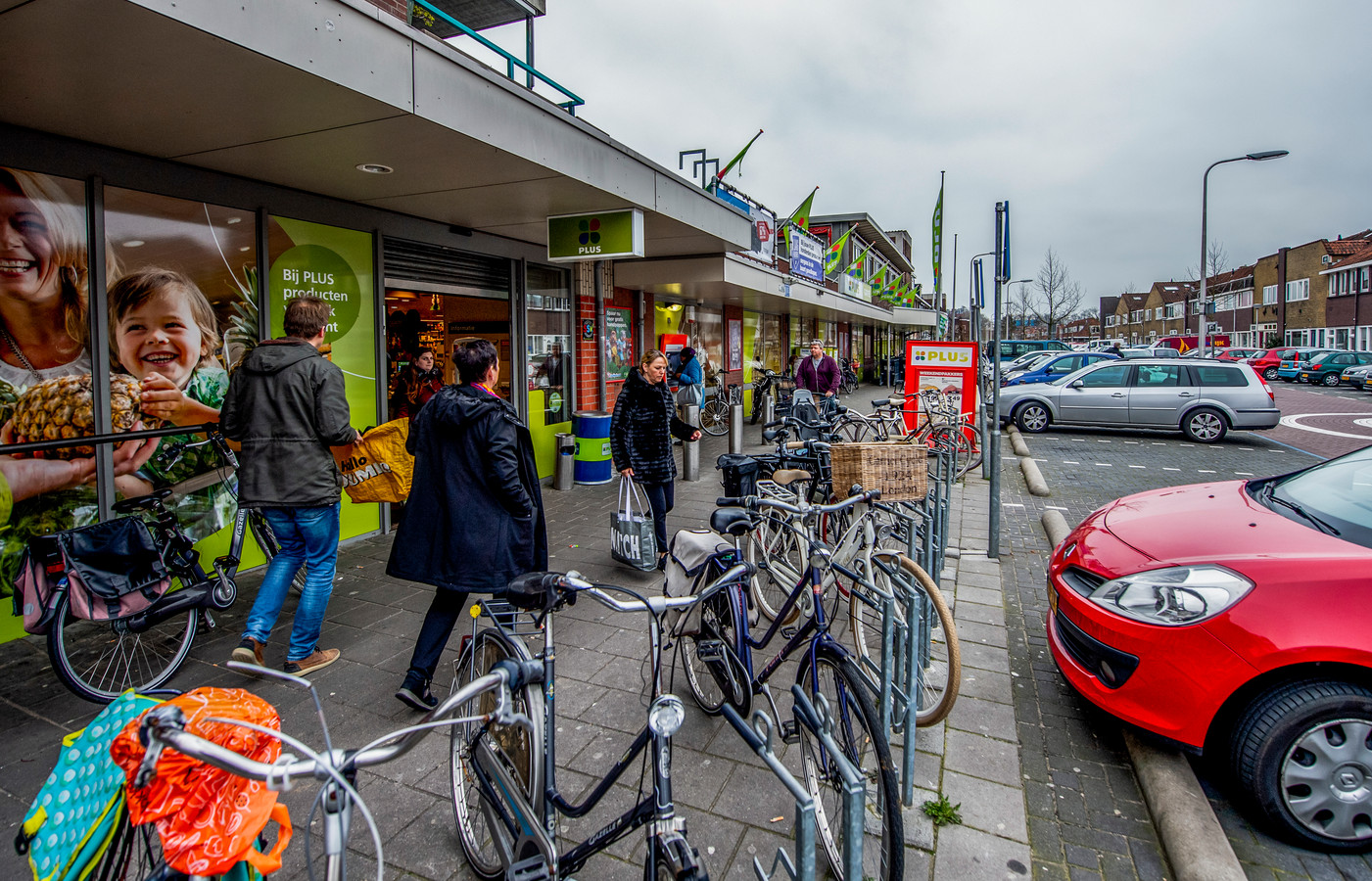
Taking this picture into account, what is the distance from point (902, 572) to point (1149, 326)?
334ft

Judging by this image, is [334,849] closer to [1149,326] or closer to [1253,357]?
[1253,357]

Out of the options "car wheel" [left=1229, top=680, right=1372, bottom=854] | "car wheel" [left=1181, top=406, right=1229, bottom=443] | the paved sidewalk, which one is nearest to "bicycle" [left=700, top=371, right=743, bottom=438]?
"car wheel" [left=1181, top=406, right=1229, bottom=443]

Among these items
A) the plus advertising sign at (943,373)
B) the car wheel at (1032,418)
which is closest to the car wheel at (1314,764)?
the plus advertising sign at (943,373)

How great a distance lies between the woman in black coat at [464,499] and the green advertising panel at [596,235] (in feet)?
10.9

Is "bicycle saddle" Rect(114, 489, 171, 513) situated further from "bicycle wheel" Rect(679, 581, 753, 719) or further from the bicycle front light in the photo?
the bicycle front light

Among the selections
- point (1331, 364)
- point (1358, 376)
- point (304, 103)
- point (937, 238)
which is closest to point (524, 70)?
point (304, 103)

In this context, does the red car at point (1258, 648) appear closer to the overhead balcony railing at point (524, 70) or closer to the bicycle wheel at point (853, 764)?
the bicycle wheel at point (853, 764)

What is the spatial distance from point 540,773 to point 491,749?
32 centimetres

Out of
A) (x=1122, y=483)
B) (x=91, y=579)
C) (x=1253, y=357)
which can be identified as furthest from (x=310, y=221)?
(x=1253, y=357)

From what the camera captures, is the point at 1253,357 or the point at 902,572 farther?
the point at 1253,357

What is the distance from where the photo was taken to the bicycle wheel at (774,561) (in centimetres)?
385

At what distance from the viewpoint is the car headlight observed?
2818mm

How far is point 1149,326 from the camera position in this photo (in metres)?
88.2

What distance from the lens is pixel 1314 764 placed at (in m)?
2.60
